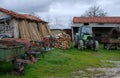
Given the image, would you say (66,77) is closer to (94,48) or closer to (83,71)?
(83,71)

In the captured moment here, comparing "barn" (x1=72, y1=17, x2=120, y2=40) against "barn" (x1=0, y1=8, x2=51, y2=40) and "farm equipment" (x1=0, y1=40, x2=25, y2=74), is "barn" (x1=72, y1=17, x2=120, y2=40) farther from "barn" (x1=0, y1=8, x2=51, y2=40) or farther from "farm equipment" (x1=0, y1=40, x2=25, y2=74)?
"farm equipment" (x1=0, y1=40, x2=25, y2=74)

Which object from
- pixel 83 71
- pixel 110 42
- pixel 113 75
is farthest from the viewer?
pixel 110 42

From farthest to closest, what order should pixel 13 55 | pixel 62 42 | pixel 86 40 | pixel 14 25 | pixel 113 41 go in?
1. pixel 113 41
2. pixel 86 40
3. pixel 62 42
4. pixel 14 25
5. pixel 13 55

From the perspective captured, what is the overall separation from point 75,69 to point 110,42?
16355mm

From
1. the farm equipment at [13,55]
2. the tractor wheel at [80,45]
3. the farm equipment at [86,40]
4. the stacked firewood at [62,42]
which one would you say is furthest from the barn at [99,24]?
the farm equipment at [13,55]

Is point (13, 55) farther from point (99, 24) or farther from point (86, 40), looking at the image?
point (99, 24)

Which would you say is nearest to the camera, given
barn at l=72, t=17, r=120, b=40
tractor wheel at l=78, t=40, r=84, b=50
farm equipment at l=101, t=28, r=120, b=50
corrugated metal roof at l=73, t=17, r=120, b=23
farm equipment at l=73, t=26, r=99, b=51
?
tractor wheel at l=78, t=40, r=84, b=50

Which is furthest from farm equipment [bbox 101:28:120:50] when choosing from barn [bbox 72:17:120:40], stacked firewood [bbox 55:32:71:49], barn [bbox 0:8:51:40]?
barn [bbox 72:17:120:40]

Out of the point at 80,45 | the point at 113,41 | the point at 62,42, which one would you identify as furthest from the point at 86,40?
the point at 113,41

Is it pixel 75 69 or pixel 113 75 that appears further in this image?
pixel 75 69

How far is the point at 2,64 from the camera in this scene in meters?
14.3

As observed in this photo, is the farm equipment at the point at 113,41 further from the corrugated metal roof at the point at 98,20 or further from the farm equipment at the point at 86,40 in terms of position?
the corrugated metal roof at the point at 98,20

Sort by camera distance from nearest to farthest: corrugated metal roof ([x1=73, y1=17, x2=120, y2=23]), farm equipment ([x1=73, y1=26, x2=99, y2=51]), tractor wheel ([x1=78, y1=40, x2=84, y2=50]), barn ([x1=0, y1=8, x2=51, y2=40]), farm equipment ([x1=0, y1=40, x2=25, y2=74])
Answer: farm equipment ([x1=0, y1=40, x2=25, y2=74])
barn ([x1=0, y1=8, x2=51, y2=40])
tractor wheel ([x1=78, y1=40, x2=84, y2=50])
farm equipment ([x1=73, y1=26, x2=99, y2=51])
corrugated metal roof ([x1=73, y1=17, x2=120, y2=23])

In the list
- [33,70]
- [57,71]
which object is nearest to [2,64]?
[33,70]
